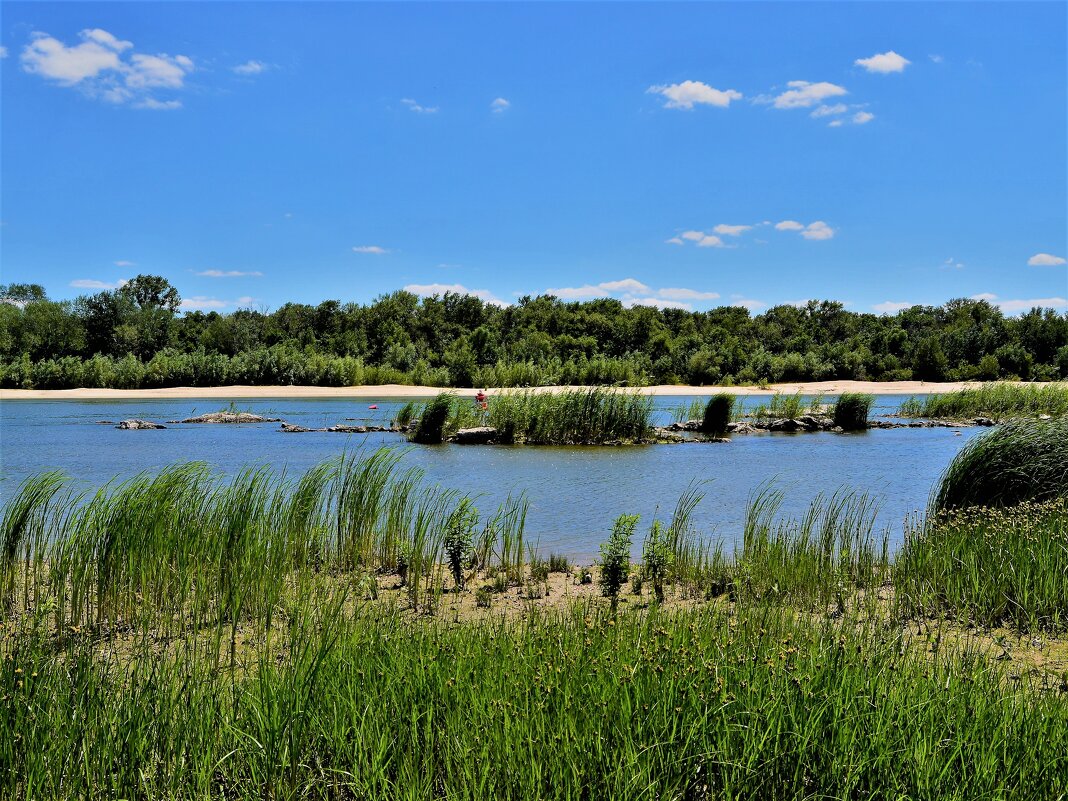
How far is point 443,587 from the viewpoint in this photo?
27.8 feet

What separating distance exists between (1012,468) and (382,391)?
5441 cm

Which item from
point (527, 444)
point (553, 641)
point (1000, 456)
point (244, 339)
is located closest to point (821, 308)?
point (244, 339)

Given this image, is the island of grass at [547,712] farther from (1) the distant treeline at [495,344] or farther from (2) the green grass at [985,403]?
(1) the distant treeline at [495,344]

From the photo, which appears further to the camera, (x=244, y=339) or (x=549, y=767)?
(x=244, y=339)

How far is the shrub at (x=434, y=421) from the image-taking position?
2755 cm

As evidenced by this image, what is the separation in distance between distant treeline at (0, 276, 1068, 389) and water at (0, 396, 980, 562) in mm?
23512

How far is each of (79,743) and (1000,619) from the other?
679cm

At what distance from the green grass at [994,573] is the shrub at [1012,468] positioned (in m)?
1.66

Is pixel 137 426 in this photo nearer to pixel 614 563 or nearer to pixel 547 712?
pixel 614 563

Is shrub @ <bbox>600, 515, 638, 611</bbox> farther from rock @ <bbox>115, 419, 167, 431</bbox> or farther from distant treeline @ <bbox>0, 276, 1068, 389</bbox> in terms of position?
distant treeline @ <bbox>0, 276, 1068, 389</bbox>

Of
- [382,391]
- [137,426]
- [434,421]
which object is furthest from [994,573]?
[382,391]

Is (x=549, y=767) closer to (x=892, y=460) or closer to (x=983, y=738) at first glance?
(x=983, y=738)

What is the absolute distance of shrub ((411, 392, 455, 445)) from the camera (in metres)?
27.5

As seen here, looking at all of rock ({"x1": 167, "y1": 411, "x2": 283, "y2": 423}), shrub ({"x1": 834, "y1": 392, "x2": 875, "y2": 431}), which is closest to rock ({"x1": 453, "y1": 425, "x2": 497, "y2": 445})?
rock ({"x1": 167, "y1": 411, "x2": 283, "y2": 423})
